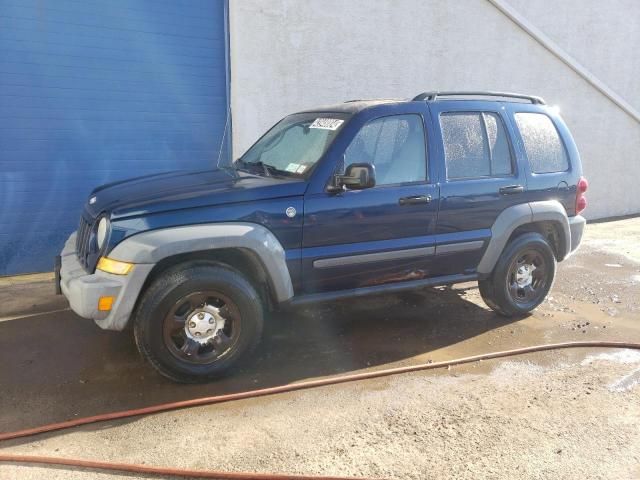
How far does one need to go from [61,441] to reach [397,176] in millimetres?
2870

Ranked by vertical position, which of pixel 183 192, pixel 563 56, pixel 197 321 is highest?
pixel 563 56

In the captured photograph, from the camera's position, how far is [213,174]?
442cm

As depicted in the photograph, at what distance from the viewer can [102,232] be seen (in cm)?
362

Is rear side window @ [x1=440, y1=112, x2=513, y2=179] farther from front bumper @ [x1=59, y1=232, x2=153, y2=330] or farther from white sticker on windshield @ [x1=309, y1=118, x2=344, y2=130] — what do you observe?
front bumper @ [x1=59, y1=232, x2=153, y2=330]

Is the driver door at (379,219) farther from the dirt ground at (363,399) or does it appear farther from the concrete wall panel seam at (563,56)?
the concrete wall panel seam at (563,56)

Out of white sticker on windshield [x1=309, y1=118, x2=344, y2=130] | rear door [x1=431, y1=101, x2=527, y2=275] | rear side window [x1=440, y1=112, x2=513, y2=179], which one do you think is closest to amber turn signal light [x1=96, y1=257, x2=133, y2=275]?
white sticker on windshield [x1=309, y1=118, x2=344, y2=130]

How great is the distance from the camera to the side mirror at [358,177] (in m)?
3.82

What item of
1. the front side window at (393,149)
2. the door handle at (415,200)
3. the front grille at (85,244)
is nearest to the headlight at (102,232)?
the front grille at (85,244)

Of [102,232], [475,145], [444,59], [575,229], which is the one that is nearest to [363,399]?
[102,232]

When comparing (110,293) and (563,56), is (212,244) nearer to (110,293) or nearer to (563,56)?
(110,293)

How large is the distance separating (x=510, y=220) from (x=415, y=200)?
39.6 inches

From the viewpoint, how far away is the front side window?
4.12m

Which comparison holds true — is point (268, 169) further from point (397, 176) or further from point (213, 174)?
point (397, 176)

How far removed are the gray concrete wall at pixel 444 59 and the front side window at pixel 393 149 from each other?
3.41 metres
